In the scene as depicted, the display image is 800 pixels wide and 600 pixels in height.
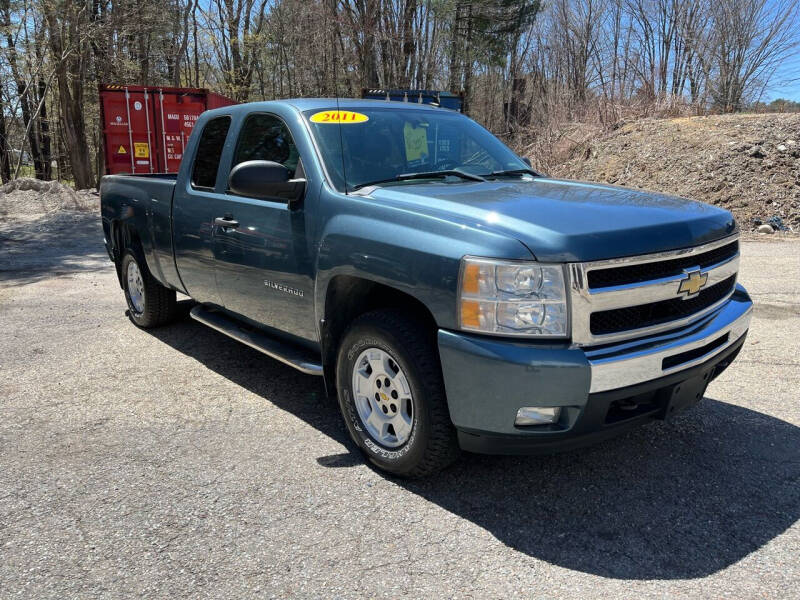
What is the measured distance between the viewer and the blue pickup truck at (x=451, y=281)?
2.69 m

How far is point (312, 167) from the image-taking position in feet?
12.3

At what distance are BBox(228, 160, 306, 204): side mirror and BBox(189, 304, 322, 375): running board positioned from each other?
0.97 metres

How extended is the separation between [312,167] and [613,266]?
183cm

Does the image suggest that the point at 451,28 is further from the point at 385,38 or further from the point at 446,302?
the point at 446,302

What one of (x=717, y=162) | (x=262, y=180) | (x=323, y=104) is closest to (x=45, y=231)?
(x=323, y=104)

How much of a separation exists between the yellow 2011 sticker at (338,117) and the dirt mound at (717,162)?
10330mm

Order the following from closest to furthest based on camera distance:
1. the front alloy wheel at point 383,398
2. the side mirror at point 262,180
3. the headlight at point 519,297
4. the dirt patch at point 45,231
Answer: the headlight at point 519,297 < the front alloy wheel at point 383,398 < the side mirror at point 262,180 < the dirt patch at point 45,231

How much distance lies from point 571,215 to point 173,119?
14.7 meters

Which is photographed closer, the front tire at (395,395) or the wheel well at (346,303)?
the front tire at (395,395)

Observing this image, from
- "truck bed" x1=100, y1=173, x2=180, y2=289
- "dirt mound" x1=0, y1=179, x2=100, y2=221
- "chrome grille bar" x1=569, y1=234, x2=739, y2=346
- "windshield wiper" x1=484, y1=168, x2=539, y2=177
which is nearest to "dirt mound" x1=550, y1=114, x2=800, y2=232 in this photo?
"windshield wiper" x1=484, y1=168, x2=539, y2=177

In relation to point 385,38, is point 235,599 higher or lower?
lower

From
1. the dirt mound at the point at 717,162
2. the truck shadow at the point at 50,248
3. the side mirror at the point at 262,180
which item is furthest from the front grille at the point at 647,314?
the dirt mound at the point at 717,162

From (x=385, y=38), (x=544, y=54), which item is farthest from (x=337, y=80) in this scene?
(x=544, y=54)

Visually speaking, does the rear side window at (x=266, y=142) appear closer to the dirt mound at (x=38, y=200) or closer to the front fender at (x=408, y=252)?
the front fender at (x=408, y=252)
